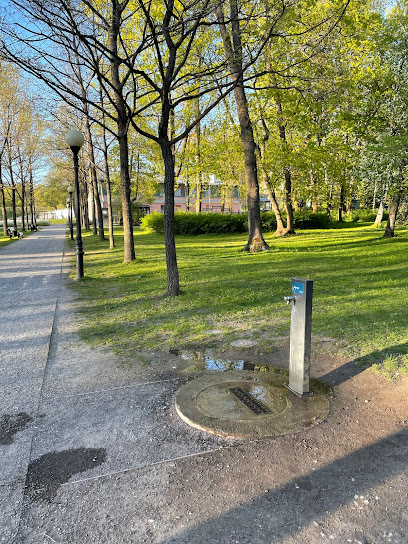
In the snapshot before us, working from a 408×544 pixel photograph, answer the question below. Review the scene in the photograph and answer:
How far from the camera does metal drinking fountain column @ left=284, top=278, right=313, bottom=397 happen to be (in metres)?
3.76

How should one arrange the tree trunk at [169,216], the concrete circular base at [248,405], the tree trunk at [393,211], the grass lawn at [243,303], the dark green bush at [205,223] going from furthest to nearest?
1. the dark green bush at [205,223]
2. the tree trunk at [393,211]
3. the tree trunk at [169,216]
4. the grass lawn at [243,303]
5. the concrete circular base at [248,405]

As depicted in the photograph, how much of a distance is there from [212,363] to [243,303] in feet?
10.2

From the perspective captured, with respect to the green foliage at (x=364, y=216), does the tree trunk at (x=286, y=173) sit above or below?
above

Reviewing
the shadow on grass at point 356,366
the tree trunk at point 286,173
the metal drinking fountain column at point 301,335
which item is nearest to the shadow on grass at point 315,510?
the metal drinking fountain column at point 301,335

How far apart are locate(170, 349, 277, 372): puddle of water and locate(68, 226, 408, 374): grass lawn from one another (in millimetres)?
318

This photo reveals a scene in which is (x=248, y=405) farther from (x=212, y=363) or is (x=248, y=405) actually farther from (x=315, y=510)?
(x=315, y=510)

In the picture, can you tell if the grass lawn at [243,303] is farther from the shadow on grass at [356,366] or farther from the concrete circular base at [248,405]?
the concrete circular base at [248,405]

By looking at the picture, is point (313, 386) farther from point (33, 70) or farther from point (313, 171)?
point (313, 171)

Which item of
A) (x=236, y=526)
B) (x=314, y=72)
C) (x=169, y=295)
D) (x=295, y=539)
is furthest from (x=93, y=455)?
(x=314, y=72)

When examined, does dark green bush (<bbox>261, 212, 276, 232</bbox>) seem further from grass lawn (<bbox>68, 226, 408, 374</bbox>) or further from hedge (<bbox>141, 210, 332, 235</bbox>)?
grass lawn (<bbox>68, 226, 408, 374</bbox>)

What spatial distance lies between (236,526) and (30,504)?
1270mm

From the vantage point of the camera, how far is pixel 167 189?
8258 mm

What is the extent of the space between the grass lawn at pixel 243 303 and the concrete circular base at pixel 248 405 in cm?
118

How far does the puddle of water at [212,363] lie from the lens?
455cm
